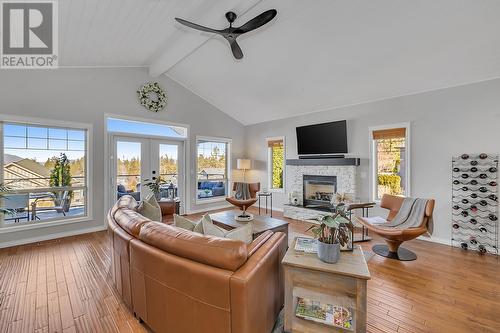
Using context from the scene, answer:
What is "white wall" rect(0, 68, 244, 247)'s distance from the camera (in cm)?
360

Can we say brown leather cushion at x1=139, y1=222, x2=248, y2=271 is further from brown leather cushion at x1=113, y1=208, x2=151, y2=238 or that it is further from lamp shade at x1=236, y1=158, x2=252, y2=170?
lamp shade at x1=236, y1=158, x2=252, y2=170

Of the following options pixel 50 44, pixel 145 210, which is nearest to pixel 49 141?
pixel 50 44

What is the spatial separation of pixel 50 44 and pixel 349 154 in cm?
565

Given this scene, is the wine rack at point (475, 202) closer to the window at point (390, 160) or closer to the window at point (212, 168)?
the window at point (390, 160)

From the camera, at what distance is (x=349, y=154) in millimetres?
4930

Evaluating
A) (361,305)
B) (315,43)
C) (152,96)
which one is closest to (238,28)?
(315,43)

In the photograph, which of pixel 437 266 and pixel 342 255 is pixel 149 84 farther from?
pixel 437 266

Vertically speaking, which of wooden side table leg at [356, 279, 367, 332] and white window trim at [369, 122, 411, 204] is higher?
white window trim at [369, 122, 411, 204]

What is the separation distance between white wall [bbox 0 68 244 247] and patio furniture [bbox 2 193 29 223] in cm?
29

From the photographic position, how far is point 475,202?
343 cm

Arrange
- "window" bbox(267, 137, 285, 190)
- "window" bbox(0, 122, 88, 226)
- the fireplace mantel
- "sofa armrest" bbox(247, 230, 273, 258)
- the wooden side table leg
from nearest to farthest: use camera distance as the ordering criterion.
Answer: the wooden side table leg < "sofa armrest" bbox(247, 230, 273, 258) < "window" bbox(0, 122, 88, 226) < the fireplace mantel < "window" bbox(267, 137, 285, 190)

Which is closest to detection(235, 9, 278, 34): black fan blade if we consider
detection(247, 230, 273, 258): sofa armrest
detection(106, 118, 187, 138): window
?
detection(247, 230, 273, 258): sofa armrest

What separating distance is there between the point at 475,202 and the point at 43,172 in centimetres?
737

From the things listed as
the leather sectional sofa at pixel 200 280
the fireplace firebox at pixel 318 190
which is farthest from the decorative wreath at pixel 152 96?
the fireplace firebox at pixel 318 190
